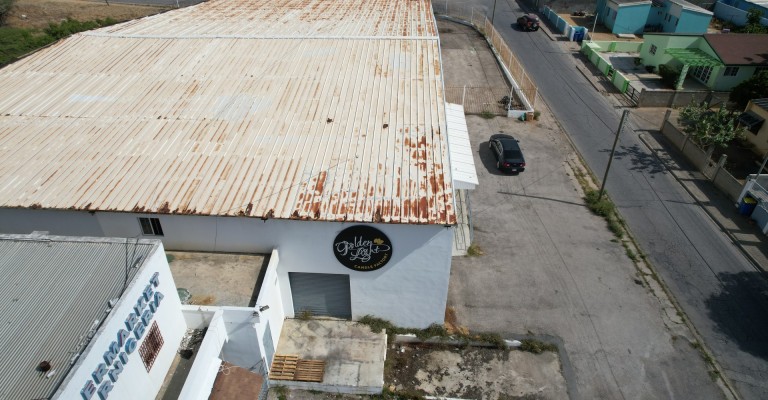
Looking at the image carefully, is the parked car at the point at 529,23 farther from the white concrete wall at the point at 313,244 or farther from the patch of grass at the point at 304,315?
the patch of grass at the point at 304,315

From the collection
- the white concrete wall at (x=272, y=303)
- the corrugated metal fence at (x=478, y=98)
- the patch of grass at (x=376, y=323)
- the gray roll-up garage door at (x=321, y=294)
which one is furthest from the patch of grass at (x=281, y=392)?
the corrugated metal fence at (x=478, y=98)

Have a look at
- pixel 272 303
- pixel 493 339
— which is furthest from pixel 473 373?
pixel 272 303

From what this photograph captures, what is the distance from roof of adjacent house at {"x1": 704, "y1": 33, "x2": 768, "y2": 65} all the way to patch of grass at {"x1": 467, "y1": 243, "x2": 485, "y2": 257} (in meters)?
28.6

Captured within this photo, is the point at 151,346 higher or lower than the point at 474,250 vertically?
higher

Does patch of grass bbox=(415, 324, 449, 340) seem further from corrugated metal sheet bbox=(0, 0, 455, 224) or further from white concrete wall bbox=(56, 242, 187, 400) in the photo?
white concrete wall bbox=(56, 242, 187, 400)

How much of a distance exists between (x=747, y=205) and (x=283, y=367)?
24901mm

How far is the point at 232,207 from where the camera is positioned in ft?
54.6

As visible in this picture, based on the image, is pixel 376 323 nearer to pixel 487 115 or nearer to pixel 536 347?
pixel 536 347

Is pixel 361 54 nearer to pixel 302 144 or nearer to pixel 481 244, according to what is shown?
pixel 302 144

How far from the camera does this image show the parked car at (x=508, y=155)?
2881 centimetres

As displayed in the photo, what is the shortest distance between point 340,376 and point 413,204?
6.76m

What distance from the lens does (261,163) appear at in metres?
18.6

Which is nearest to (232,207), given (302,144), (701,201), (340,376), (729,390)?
(302,144)

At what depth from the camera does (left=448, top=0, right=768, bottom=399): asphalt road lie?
1866 cm
